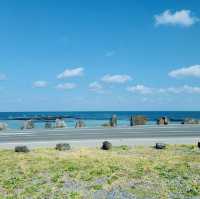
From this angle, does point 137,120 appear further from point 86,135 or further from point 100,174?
point 100,174

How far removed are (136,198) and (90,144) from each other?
10.8 metres

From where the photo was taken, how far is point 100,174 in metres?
12.7

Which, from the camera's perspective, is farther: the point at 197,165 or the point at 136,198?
the point at 197,165

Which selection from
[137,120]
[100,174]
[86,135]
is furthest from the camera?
[137,120]

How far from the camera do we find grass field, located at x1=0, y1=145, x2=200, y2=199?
426 inches

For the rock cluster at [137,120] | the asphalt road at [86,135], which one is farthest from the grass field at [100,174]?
the rock cluster at [137,120]

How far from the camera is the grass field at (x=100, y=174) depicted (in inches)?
426

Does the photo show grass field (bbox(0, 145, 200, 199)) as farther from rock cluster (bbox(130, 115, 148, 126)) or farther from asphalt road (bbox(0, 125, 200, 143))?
rock cluster (bbox(130, 115, 148, 126))

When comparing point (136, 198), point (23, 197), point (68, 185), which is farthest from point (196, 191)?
point (23, 197)

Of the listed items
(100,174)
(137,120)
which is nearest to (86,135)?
(137,120)

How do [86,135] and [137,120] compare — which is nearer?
[86,135]

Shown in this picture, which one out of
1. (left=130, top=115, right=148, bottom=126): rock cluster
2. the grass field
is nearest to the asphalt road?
the grass field

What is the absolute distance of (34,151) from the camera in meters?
17.8

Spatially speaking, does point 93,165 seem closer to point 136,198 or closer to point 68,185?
point 68,185
